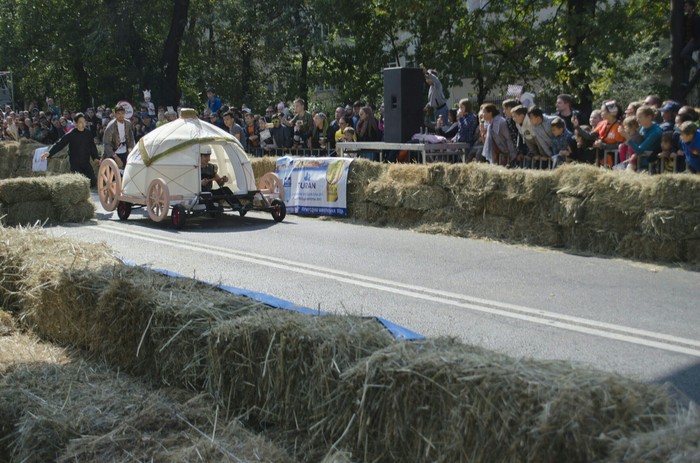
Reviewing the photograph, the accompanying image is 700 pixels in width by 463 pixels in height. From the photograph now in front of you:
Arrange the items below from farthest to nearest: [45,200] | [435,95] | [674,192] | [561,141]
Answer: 1. [435,95]
2. [45,200]
3. [561,141]
4. [674,192]

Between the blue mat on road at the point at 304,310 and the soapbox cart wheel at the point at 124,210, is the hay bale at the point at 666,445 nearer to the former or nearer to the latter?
the blue mat on road at the point at 304,310

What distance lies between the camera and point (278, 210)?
1565 cm

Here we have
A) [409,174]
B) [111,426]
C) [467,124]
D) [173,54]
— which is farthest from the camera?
[173,54]

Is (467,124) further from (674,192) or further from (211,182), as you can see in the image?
(674,192)

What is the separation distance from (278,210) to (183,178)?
1811mm

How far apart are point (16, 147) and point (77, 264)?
75.8 ft

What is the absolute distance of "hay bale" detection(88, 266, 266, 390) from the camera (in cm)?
527

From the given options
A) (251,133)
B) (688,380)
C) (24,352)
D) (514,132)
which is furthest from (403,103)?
(24,352)

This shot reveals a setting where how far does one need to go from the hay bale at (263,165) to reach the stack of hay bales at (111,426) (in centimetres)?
1251

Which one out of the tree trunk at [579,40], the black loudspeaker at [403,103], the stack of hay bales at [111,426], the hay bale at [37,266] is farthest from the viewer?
the tree trunk at [579,40]

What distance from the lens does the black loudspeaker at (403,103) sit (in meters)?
17.2

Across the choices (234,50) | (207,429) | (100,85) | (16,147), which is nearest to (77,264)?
(207,429)

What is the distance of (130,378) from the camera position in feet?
18.7

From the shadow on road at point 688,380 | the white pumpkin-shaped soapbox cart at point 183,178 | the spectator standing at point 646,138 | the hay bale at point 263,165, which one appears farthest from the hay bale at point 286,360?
the hay bale at point 263,165
